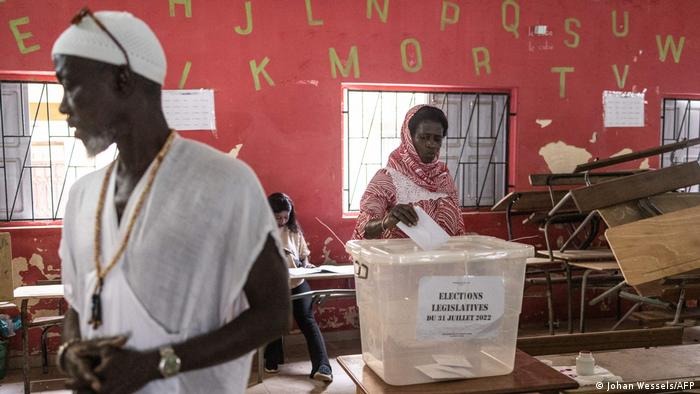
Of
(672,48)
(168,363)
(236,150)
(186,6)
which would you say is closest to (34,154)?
(236,150)

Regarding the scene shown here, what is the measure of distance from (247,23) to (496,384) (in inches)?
154

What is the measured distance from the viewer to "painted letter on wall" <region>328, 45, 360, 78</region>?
5090 mm

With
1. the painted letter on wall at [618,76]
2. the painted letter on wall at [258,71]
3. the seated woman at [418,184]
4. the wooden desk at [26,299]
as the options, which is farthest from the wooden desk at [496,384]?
the painted letter on wall at [618,76]

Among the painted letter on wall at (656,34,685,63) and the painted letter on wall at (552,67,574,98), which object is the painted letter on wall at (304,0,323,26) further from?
the painted letter on wall at (656,34,685,63)

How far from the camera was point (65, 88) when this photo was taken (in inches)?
42.9

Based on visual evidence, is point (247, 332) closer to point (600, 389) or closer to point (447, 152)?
point (600, 389)

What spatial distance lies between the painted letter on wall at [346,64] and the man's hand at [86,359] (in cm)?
429

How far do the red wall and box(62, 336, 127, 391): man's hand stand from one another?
13.1ft

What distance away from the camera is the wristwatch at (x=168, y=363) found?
3.35 feet

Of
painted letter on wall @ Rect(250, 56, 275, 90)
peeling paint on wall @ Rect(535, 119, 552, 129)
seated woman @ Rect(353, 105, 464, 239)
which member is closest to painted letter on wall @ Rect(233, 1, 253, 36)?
painted letter on wall @ Rect(250, 56, 275, 90)

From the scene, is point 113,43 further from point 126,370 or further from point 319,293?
point 319,293

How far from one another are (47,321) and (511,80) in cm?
428

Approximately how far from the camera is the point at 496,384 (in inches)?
70.5

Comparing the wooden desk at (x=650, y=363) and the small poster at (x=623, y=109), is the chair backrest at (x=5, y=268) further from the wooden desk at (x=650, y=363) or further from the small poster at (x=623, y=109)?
the small poster at (x=623, y=109)
